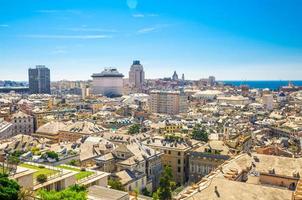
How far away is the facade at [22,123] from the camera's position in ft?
381

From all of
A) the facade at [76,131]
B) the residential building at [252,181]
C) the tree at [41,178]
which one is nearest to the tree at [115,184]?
the residential building at [252,181]

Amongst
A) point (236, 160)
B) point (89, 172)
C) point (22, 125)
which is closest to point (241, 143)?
point (236, 160)

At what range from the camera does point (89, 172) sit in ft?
168

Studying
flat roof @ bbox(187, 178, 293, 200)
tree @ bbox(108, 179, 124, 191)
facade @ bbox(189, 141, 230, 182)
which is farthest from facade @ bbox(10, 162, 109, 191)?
facade @ bbox(189, 141, 230, 182)

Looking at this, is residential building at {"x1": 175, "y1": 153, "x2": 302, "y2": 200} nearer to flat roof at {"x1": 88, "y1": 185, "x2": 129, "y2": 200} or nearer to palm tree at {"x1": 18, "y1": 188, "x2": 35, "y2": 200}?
flat roof at {"x1": 88, "y1": 185, "x2": 129, "y2": 200}

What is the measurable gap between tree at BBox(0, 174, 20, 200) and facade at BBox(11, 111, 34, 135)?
85899mm

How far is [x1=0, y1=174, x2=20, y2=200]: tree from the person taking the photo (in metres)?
33.1

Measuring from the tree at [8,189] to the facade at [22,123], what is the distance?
85899mm

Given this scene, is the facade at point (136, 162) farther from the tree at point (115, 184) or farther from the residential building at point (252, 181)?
the residential building at point (252, 181)

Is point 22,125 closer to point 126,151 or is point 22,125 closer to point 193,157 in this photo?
point 126,151

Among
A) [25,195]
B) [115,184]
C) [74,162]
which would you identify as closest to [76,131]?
[74,162]

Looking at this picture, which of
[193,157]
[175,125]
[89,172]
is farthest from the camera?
[175,125]

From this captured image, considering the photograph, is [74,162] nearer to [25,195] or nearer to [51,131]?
[25,195]

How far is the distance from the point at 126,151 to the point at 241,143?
3229 centimetres
